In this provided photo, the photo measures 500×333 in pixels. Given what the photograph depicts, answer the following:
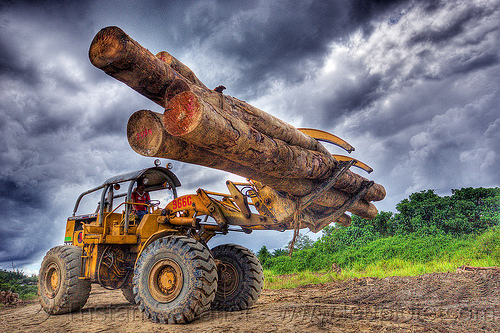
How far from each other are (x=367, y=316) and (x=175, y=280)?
289 centimetres

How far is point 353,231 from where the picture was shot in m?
17.3

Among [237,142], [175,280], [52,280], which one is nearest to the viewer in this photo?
[237,142]

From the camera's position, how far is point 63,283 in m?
5.99

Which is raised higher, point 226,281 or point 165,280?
point 165,280

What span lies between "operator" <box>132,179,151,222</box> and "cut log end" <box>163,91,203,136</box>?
2.96 meters

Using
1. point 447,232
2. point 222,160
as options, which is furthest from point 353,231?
point 222,160

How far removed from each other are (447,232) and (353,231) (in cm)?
434

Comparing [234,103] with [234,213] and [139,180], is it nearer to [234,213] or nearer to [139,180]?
[234,213]

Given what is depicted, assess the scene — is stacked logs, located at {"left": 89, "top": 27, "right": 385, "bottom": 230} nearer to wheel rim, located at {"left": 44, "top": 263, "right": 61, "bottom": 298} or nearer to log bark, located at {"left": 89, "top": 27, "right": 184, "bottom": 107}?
log bark, located at {"left": 89, "top": 27, "right": 184, "bottom": 107}

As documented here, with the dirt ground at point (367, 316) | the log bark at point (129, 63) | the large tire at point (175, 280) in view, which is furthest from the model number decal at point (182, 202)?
the log bark at point (129, 63)

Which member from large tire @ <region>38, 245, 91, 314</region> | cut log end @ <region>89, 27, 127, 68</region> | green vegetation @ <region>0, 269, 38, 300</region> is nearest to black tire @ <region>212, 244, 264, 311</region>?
large tire @ <region>38, 245, 91, 314</region>

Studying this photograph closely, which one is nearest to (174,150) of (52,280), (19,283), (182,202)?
(182,202)

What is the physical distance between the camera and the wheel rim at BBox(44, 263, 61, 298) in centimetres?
620

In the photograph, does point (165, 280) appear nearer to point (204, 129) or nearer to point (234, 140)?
point (234, 140)
